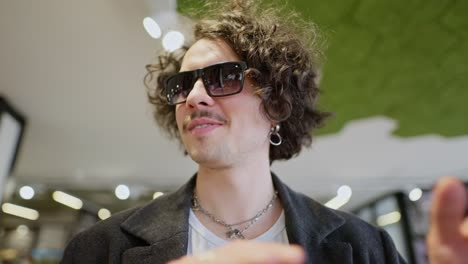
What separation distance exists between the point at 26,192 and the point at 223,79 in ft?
18.2

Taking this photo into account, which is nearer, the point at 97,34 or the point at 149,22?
the point at 149,22

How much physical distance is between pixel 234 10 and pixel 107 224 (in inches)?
38.3

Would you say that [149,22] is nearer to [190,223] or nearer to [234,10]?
[234,10]

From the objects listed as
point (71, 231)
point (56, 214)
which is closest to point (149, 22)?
point (71, 231)

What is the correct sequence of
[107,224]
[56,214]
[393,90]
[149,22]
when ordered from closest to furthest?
[107,224]
[149,22]
[393,90]
[56,214]

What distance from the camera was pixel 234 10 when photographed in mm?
1402

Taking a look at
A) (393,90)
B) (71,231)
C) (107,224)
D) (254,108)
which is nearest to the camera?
(107,224)

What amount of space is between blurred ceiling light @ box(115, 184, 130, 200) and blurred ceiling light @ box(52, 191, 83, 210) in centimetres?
90

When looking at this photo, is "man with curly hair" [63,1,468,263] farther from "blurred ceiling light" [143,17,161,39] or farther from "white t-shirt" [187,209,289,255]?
"blurred ceiling light" [143,17,161,39]

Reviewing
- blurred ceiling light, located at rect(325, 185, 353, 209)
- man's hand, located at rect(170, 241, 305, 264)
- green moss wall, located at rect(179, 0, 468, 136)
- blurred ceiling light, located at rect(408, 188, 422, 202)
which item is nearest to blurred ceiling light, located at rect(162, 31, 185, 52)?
green moss wall, located at rect(179, 0, 468, 136)

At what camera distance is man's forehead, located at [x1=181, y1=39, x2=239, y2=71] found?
3.78ft

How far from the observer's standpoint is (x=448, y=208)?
371mm

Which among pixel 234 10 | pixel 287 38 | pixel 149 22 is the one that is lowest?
pixel 287 38

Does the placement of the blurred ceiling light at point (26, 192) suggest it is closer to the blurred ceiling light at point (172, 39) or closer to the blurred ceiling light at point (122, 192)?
the blurred ceiling light at point (122, 192)
